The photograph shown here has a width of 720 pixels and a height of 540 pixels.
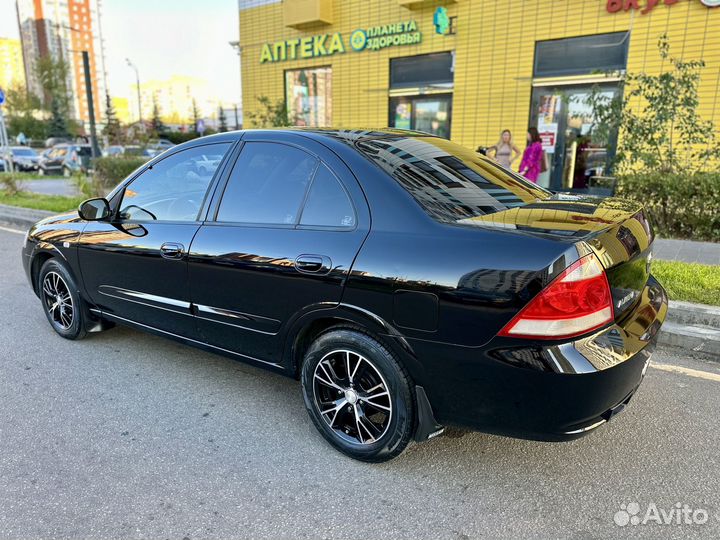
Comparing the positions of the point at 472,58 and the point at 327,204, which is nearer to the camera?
the point at 327,204

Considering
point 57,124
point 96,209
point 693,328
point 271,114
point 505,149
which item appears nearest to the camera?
point 96,209

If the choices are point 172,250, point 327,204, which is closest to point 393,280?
point 327,204

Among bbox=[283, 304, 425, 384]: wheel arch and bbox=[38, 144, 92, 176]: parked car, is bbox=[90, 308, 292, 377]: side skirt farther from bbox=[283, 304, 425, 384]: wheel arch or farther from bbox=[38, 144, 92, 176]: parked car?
bbox=[38, 144, 92, 176]: parked car

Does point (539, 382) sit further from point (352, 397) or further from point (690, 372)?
point (690, 372)

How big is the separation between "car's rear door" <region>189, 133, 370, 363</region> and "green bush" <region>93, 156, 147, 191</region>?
9.59m

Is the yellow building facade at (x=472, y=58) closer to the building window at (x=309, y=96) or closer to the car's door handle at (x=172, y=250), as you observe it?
the building window at (x=309, y=96)

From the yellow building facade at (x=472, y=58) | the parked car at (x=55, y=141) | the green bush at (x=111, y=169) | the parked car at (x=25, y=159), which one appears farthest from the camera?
the parked car at (x=55, y=141)

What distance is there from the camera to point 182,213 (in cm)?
347

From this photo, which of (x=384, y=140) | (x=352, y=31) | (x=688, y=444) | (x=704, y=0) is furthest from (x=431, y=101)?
(x=688, y=444)

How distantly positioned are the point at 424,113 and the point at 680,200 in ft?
22.4

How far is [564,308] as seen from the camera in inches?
84.1

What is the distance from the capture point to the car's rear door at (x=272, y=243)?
2682mm

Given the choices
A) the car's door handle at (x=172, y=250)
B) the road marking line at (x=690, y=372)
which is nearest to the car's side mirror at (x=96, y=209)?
the car's door handle at (x=172, y=250)

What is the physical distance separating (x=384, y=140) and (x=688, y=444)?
92.9 inches
